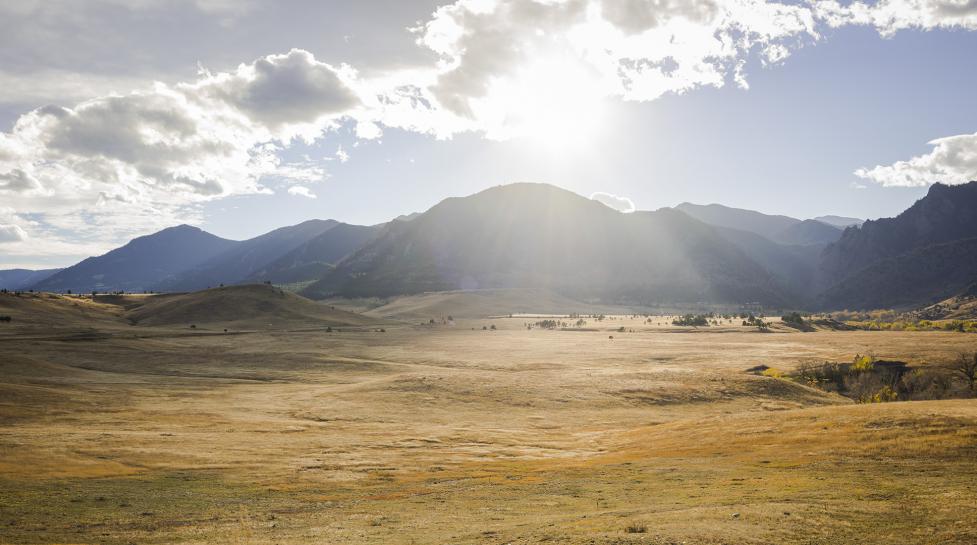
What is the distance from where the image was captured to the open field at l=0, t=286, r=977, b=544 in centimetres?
1806

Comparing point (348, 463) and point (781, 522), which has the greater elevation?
point (781, 522)

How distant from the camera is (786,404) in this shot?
2388 inches

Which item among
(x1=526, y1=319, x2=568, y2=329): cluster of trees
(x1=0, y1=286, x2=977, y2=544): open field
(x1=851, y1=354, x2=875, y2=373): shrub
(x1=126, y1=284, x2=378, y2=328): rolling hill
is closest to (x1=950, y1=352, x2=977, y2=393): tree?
(x1=0, y1=286, x2=977, y2=544): open field

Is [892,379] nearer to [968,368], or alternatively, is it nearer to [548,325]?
[968,368]

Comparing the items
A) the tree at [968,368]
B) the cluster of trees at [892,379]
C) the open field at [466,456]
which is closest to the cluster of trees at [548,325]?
the open field at [466,456]

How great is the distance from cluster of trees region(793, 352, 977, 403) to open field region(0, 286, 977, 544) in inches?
172

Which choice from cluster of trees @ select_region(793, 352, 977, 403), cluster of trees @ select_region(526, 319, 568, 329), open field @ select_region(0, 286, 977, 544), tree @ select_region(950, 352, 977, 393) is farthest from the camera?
cluster of trees @ select_region(526, 319, 568, 329)

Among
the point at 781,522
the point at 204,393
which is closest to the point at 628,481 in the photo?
the point at 781,522

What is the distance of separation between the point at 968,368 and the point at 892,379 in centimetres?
841

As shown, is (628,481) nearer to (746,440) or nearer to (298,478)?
(746,440)

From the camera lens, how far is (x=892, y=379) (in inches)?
2874

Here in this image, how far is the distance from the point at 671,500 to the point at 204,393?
55.8 m

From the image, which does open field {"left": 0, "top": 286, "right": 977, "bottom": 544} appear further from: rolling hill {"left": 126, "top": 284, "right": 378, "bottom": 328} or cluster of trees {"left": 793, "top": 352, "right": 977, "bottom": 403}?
rolling hill {"left": 126, "top": 284, "right": 378, "bottom": 328}

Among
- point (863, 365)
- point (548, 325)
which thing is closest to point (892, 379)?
point (863, 365)
